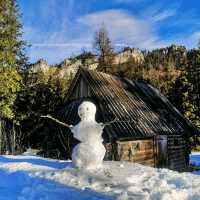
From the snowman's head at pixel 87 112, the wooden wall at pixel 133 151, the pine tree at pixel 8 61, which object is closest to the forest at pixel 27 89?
the pine tree at pixel 8 61

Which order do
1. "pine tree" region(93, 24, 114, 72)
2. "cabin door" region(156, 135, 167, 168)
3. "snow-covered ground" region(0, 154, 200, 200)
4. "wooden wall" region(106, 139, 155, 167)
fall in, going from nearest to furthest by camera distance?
1. "snow-covered ground" region(0, 154, 200, 200)
2. "wooden wall" region(106, 139, 155, 167)
3. "cabin door" region(156, 135, 167, 168)
4. "pine tree" region(93, 24, 114, 72)

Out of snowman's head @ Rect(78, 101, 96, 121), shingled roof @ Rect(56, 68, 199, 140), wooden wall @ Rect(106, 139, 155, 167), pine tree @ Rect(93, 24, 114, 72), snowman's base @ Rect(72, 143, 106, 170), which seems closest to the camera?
snowman's base @ Rect(72, 143, 106, 170)

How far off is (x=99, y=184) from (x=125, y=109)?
593 inches

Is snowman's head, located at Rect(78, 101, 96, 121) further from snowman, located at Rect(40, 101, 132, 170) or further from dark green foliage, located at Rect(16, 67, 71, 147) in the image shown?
dark green foliage, located at Rect(16, 67, 71, 147)

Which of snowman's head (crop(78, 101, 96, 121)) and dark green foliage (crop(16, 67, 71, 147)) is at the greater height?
dark green foliage (crop(16, 67, 71, 147))

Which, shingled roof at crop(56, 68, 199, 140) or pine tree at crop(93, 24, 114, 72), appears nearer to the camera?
shingled roof at crop(56, 68, 199, 140)

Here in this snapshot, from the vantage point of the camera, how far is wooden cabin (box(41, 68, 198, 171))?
818 inches

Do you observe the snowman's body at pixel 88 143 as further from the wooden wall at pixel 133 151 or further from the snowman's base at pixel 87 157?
the wooden wall at pixel 133 151

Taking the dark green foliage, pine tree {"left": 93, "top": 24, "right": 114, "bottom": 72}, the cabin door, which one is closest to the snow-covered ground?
the cabin door

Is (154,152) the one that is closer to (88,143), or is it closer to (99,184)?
(88,143)

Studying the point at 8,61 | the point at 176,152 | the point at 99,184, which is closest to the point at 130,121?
the point at 176,152

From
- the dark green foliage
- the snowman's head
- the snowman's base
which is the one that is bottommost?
the snowman's base

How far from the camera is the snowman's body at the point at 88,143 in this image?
333 inches

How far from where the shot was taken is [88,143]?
866 cm
